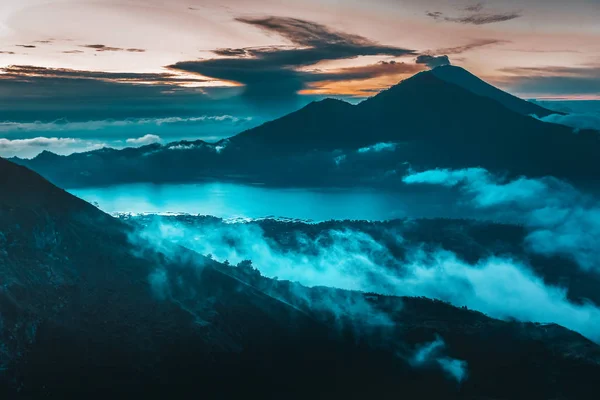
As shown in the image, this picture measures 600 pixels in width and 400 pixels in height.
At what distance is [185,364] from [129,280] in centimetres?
3372

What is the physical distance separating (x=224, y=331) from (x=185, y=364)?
20.8 meters

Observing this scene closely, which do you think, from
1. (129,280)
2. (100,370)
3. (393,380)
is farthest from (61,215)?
(393,380)

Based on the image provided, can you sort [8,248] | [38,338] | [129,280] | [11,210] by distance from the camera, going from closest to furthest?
[38,338], [8,248], [11,210], [129,280]

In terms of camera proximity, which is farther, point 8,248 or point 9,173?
point 9,173

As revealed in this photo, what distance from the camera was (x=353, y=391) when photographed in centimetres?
18388

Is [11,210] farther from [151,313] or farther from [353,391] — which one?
[353,391]

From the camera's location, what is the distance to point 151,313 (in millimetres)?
177875

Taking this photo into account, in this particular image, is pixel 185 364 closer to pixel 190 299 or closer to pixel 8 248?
pixel 190 299

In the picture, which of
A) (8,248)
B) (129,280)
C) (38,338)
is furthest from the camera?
(129,280)

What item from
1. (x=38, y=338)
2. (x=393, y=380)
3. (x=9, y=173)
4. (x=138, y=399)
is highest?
(x=9, y=173)

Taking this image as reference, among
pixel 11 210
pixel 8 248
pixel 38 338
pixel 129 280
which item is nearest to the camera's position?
pixel 38 338

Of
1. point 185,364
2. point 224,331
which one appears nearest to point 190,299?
point 224,331

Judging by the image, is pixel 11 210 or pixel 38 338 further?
pixel 11 210

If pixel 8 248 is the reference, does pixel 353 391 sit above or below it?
below
